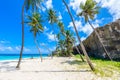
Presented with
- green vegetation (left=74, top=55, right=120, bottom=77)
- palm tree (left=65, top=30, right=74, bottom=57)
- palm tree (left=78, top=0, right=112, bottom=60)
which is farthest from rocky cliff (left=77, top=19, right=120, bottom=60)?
green vegetation (left=74, top=55, right=120, bottom=77)

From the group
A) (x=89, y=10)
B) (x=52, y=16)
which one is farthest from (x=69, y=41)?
(x=89, y=10)

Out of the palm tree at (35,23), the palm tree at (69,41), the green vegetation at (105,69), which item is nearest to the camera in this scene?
the green vegetation at (105,69)

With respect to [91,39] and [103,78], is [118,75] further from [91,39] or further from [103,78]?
[91,39]

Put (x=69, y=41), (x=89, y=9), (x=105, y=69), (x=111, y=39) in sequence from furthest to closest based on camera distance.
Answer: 1. (x=69, y=41)
2. (x=111, y=39)
3. (x=89, y=9)
4. (x=105, y=69)

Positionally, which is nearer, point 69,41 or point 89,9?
point 89,9

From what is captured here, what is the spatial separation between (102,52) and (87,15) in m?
Answer: 7.93

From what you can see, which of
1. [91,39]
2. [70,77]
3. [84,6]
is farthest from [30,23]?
[70,77]

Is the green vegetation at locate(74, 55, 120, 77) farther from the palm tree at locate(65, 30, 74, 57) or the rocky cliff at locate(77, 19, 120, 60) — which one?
the palm tree at locate(65, 30, 74, 57)

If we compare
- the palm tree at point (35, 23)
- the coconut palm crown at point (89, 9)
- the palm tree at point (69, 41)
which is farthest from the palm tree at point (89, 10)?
the palm tree at point (69, 41)

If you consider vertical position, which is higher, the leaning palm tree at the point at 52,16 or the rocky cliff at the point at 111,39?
the leaning palm tree at the point at 52,16

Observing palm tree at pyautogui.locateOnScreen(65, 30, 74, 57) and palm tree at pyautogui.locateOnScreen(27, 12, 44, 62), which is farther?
palm tree at pyautogui.locateOnScreen(65, 30, 74, 57)

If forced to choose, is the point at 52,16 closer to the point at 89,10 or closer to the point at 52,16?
the point at 52,16

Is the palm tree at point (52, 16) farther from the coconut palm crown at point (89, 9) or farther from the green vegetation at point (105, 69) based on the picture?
the green vegetation at point (105, 69)

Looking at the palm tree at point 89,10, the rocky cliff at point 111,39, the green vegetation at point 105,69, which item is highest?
the palm tree at point 89,10
